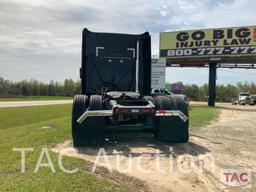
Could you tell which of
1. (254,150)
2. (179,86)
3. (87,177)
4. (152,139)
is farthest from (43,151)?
(179,86)

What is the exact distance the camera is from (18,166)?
633 cm

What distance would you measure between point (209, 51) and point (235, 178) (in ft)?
110

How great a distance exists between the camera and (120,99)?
8.95m

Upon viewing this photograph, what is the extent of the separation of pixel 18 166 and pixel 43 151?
4.84ft

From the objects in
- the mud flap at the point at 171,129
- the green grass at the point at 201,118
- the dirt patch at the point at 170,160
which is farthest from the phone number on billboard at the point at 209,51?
the mud flap at the point at 171,129

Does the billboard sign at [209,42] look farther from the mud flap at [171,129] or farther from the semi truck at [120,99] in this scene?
the mud flap at [171,129]

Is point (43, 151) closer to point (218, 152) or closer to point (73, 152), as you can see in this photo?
point (73, 152)

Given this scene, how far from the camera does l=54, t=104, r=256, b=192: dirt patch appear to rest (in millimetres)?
5637

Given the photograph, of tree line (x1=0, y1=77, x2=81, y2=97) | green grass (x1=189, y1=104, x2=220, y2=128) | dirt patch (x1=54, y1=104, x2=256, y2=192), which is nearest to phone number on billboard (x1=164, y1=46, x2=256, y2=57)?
green grass (x1=189, y1=104, x2=220, y2=128)

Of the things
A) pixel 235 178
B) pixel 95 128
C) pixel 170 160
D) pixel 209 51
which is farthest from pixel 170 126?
pixel 209 51

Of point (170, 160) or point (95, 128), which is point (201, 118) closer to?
point (95, 128)

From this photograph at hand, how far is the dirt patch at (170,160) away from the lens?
18.5ft

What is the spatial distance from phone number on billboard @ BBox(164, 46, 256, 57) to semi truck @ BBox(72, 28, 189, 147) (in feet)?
90.6

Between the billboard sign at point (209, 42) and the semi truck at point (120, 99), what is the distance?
1091 inches
